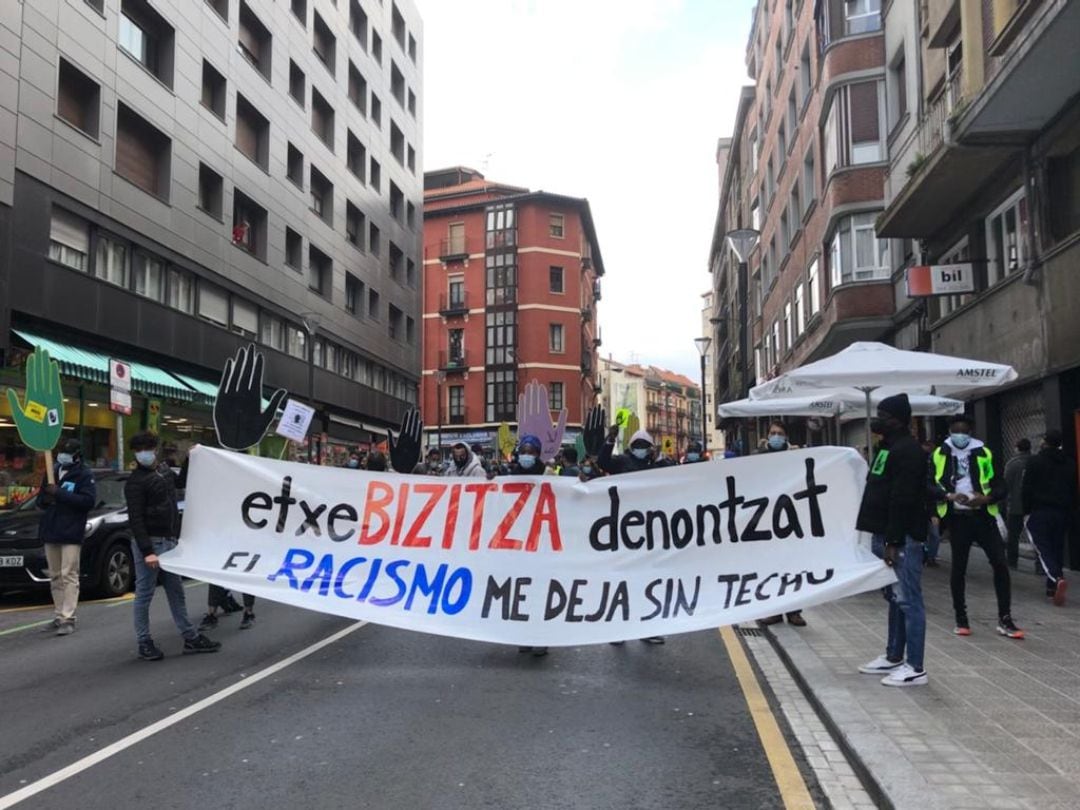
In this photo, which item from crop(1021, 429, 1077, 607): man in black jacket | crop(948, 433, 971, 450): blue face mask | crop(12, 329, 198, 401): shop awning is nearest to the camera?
crop(948, 433, 971, 450): blue face mask

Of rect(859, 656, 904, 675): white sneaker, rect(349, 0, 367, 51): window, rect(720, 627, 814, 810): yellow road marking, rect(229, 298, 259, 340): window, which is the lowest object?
rect(720, 627, 814, 810): yellow road marking

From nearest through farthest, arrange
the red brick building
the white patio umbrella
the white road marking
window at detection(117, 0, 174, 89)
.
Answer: the white road marking < the white patio umbrella < window at detection(117, 0, 174, 89) < the red brick building

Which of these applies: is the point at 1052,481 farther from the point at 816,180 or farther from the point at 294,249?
the point at 294,249

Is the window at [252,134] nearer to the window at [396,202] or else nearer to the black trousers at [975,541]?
the window at [396,202]

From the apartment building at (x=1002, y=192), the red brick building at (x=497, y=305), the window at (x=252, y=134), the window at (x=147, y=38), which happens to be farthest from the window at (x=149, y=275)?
the red brick building at (x=497, y=305)

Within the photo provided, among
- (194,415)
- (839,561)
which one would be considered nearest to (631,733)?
(839,561)

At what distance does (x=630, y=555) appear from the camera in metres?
6.99

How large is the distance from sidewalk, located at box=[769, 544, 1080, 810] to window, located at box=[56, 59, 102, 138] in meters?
19.2

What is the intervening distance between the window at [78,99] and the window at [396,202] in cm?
2570

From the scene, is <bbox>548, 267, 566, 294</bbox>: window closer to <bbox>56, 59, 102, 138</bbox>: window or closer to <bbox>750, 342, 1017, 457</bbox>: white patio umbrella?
<bbox>56, 59, 102, 138</bbox>: window

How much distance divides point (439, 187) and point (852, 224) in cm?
5840

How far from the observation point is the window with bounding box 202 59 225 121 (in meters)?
26.9

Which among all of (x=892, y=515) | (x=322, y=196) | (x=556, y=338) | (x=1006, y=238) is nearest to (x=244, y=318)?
(x=322, y=196)

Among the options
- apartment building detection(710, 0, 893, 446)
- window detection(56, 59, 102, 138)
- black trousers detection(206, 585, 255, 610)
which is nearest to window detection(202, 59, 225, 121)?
window detection(56, 59, 102, 138)
